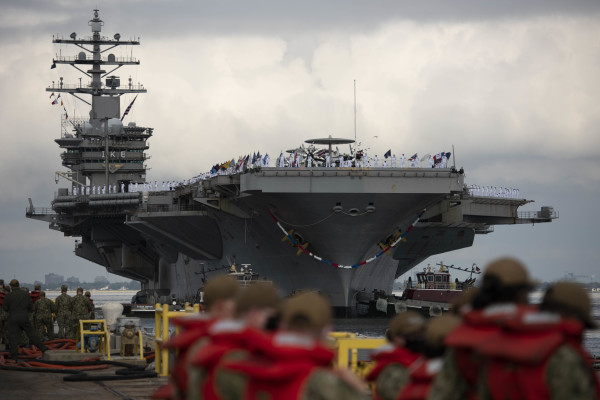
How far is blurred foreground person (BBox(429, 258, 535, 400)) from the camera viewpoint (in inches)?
173

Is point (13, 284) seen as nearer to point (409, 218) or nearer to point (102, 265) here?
point (409, 218)

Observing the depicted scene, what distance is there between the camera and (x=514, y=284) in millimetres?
4387

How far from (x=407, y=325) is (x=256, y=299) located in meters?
1.13

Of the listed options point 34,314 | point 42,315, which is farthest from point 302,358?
point 42,315

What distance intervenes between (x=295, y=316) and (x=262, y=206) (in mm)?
32133

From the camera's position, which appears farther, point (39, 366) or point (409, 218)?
point (409, 218)

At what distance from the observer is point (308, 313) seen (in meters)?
4.06

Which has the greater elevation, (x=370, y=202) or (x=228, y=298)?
(x=370, y=202)

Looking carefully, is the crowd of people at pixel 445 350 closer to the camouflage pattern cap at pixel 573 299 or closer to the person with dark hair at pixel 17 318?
the camouflage pattern cap at pixel 573 299

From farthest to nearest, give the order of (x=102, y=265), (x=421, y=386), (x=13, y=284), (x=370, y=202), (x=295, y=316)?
(x=102, y=265)
(x=370, y=202)
(x=13, y=284)
(x=421, y=386)
(x=295, y=316)

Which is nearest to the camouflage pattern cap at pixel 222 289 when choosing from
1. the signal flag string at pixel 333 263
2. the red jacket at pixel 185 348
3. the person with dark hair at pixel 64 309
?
the red jacket at pixel 185 348

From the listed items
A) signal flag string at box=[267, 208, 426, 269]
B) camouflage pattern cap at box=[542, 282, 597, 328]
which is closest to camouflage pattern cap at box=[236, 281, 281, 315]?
camouflage pattern cap at box=[542, 282, 597, 328]

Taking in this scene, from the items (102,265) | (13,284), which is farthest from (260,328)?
(102,265)

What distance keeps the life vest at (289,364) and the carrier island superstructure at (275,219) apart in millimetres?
28684
